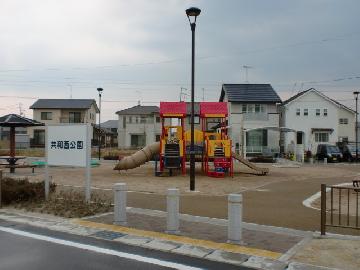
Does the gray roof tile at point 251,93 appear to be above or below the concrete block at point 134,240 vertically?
above

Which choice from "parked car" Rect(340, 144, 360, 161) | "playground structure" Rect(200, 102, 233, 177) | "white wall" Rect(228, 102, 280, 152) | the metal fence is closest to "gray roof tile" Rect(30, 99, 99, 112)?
"white wall" Rect(228, 102, 280, 152)

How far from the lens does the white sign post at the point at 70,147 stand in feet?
34.4

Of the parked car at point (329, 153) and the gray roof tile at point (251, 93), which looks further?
the gray roof tile at point (251, 93)

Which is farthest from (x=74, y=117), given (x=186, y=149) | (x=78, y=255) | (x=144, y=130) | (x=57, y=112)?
(x=78, y=255)

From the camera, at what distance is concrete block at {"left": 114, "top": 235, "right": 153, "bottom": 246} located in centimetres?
728

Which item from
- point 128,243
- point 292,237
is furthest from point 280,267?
point 128,243

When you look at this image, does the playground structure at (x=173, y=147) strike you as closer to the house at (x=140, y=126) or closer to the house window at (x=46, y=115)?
the house at (x=140, y=126)

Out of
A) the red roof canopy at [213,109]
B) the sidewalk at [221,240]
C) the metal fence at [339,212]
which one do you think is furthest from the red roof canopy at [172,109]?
the sidewalk at [221,240]

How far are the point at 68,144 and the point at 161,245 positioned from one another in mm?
4791

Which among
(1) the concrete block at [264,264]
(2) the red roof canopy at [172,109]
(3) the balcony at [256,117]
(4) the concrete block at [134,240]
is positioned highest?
(3) the balcony at [256,117]

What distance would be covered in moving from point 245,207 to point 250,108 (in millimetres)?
36761

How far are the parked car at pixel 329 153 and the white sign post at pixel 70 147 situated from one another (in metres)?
33.4

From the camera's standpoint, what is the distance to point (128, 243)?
7.29 metres

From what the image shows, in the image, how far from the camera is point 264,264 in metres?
6.11
